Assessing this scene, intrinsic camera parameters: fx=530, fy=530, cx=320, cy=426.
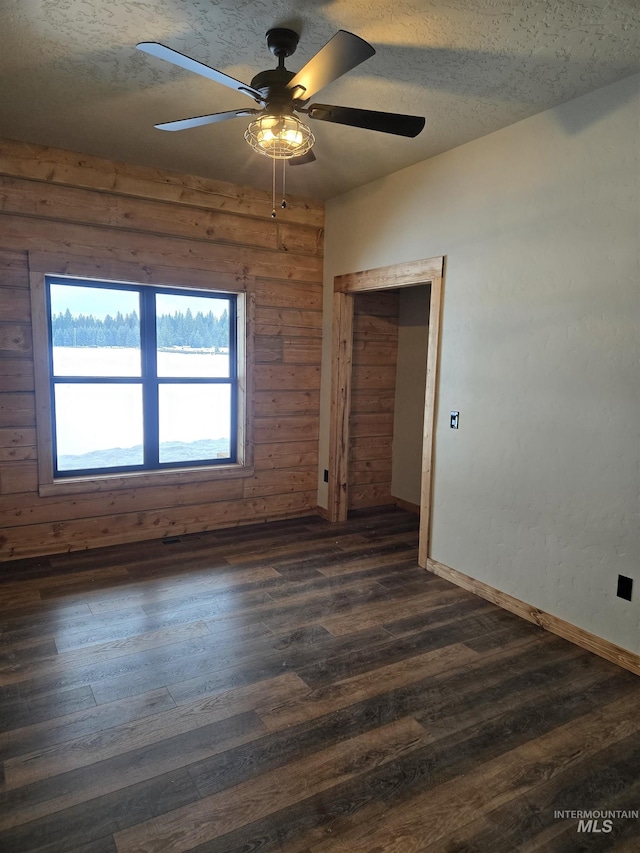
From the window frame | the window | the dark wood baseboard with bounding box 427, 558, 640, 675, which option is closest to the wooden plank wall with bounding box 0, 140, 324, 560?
the window frame

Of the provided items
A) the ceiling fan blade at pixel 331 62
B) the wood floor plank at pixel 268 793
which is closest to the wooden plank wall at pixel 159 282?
the ceiling fan blade at pixel 331 62

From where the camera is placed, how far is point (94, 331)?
4.02 metres

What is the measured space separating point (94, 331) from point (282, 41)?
8.30ft

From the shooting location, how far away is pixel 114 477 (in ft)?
13.4

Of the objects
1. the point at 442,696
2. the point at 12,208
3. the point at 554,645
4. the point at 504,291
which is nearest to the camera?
the point at 442,696

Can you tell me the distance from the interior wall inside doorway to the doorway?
0.63 metres

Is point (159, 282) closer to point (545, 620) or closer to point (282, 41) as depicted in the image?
point (282, 41)

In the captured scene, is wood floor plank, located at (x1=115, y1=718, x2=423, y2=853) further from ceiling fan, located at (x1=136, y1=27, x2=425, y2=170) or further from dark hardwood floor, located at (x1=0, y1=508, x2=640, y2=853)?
ceiling fan, located at (x1=136, y1=27, x2=425, y2=170)

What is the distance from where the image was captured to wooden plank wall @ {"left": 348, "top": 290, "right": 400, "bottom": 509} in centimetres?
516

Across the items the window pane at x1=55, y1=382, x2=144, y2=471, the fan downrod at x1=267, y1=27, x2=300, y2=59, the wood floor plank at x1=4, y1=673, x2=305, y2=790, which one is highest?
the fan downrod at x1=267, y1=27, x2=300, y2=59

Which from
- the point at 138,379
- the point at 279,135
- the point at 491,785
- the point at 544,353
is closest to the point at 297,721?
the point at 491,785

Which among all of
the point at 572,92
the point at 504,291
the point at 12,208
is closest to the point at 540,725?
the point at 504,291

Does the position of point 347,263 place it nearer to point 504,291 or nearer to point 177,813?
point 504,291

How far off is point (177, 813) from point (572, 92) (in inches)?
140
